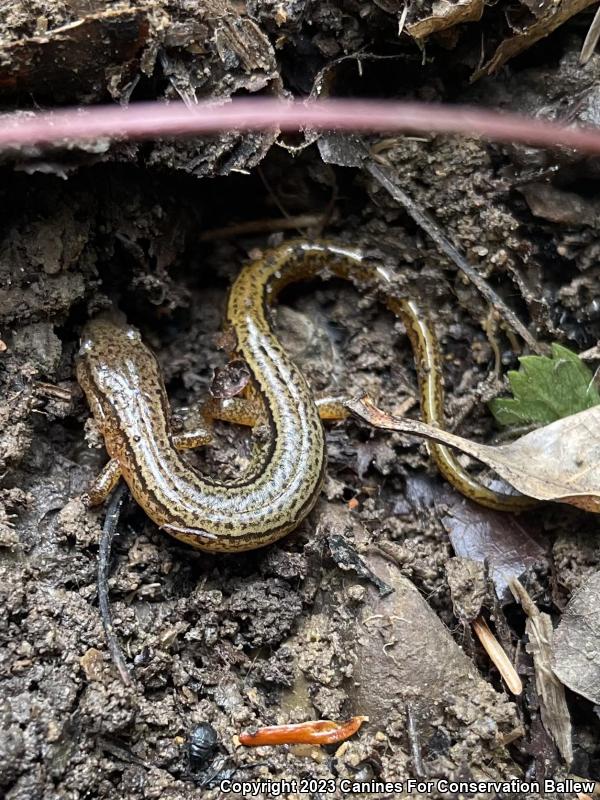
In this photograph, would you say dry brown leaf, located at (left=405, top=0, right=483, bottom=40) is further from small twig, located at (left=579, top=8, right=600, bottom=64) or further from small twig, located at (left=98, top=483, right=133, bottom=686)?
small twig, located at (left=98, top=483, right=133, bottom=686)

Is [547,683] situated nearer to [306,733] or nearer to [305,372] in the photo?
[306,733]

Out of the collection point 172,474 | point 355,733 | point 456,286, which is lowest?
point 355,733

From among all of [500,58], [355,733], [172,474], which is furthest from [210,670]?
[500,58]

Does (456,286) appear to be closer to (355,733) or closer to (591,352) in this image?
(591,352)

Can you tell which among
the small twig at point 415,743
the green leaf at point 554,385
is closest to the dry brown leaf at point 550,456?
the green leaf at point 554,385

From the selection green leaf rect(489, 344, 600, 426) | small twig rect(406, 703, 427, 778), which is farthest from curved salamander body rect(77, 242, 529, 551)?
small twig rect(406, 703, 427, 778)

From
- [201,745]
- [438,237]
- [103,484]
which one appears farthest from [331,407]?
[201,745]

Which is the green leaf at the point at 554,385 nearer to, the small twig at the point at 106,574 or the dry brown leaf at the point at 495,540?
the dry brown leaf at the point at 495,540
